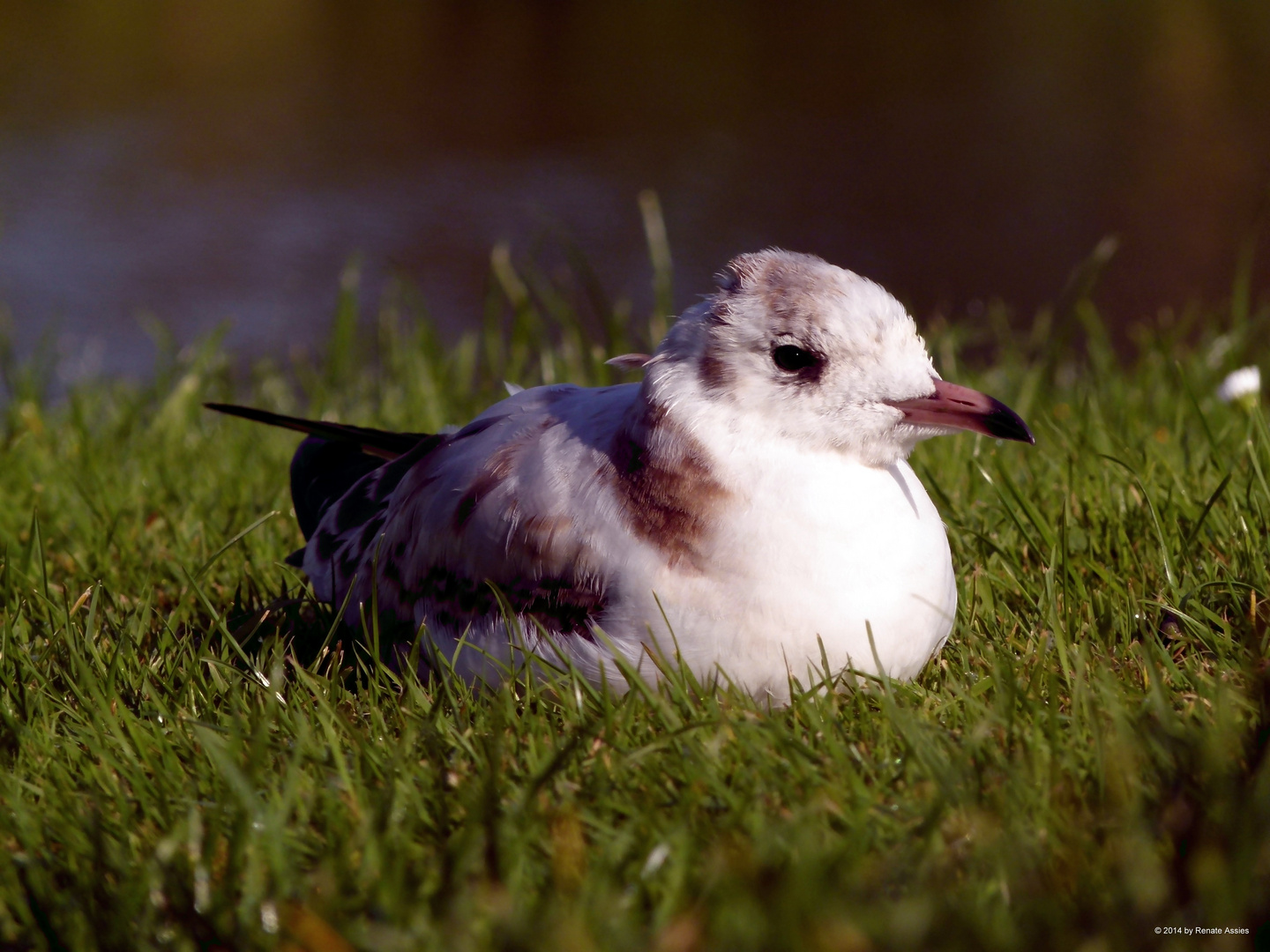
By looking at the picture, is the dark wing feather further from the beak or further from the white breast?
the beak

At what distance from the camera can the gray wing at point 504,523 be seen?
2.74m

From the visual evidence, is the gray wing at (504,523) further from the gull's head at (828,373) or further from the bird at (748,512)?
the gull's head at (828,373)

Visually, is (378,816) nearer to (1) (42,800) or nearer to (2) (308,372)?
(1) (42,800)

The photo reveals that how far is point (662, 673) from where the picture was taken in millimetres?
2646

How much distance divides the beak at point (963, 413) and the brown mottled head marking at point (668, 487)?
41 centimetres

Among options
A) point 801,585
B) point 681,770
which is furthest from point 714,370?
point 681,770

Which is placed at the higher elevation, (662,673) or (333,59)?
(333,59)

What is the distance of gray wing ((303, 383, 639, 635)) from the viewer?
8.99 ft

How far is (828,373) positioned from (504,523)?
72 cm

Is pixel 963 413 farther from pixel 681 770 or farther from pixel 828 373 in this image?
pixel 681 770

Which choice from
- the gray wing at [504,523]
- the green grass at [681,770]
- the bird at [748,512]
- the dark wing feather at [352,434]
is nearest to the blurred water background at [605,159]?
the dark wing feather at [352,434]

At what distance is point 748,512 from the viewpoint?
2635mm

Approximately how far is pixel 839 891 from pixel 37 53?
56.4 feet

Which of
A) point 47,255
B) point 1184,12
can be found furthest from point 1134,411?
point 1184,12
